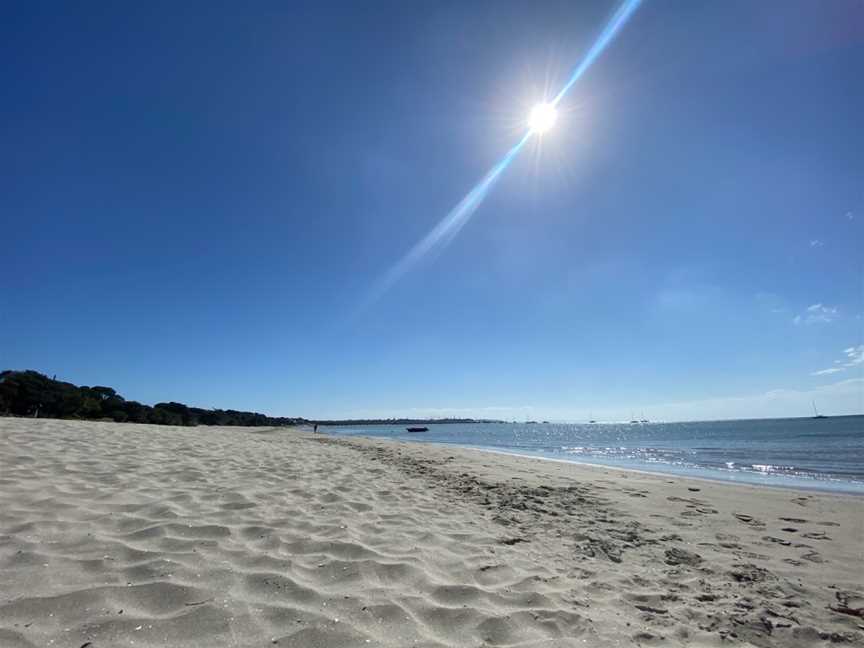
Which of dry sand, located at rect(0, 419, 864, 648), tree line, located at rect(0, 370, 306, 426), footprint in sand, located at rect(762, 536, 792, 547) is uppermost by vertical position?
tree line, located at rect(0, 370, 306, 426)

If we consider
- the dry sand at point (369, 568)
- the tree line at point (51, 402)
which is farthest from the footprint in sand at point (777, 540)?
the tree line at point (51, 402)

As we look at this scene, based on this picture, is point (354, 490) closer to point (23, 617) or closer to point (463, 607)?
point (463, 607)

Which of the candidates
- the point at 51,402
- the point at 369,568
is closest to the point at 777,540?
the point at 369,568

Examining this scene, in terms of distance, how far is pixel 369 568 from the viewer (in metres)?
3.27

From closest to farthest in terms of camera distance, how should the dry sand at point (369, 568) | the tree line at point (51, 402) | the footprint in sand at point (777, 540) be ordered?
1. the dry sand at point (369, 568)
2. the footprint in sand at point (777, 540)
3. the tree line at point (51, 402)

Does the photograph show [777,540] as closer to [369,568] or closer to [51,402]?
[369,568]

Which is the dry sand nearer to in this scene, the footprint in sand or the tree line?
the footprint in sand

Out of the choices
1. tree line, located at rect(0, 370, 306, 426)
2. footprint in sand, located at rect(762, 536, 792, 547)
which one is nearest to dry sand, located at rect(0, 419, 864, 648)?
footprint in sand, located at rect(762, 536, 792, 547)

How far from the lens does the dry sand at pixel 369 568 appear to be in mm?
2385

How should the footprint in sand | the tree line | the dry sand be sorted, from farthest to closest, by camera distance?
the tree line
the footprint in sand
the dry sand

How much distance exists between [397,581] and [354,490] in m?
3.53

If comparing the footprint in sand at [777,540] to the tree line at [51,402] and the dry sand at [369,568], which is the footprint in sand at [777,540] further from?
the tree line at [51,402]

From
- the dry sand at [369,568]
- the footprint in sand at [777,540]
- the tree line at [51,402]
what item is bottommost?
the footprint in sand at [777,540]

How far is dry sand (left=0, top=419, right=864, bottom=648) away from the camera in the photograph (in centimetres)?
238
